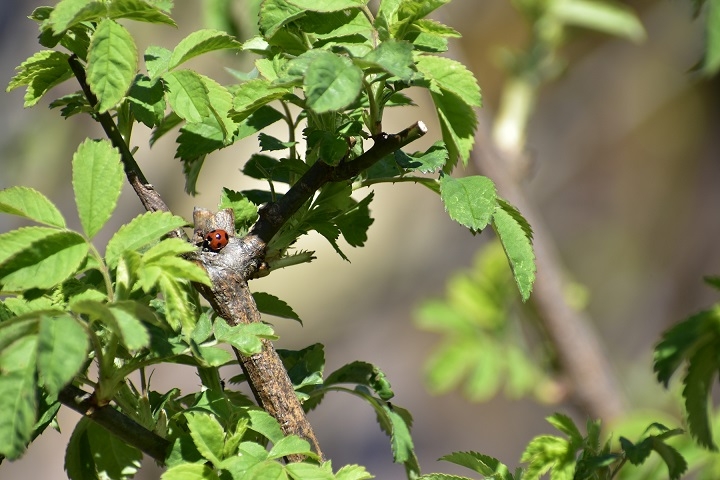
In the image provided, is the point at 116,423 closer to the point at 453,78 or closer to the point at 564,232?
the point at 453,78

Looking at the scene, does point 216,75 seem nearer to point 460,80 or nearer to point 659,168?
point 659,168

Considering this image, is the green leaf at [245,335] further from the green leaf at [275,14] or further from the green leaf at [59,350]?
the green leaf at [275,14]

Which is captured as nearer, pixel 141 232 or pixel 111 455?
pixel 141 232

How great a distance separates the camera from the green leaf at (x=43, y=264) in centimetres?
56

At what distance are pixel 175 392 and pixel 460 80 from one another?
350mm

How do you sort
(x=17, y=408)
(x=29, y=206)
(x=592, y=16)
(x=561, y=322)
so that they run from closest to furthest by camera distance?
(x=17, y=408) → (x=29, y=206) → (x=561, y=322) → (x=592, y=16)

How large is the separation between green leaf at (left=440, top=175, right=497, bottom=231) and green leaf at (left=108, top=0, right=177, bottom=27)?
245mm

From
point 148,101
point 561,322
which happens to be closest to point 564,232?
point 561,322

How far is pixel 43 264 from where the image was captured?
58 centimetres

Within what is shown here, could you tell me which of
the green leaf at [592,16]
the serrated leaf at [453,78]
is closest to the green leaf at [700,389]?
the serrated leaf at [453,78]

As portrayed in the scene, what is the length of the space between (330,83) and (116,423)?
1.00 ft

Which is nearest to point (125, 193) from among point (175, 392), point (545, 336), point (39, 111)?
point (39, 111)

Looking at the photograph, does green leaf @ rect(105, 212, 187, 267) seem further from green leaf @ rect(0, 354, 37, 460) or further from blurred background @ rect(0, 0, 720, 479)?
blurred background @ rect(0, 0, 720, 479)

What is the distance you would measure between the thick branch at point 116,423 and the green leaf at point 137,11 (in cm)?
28
